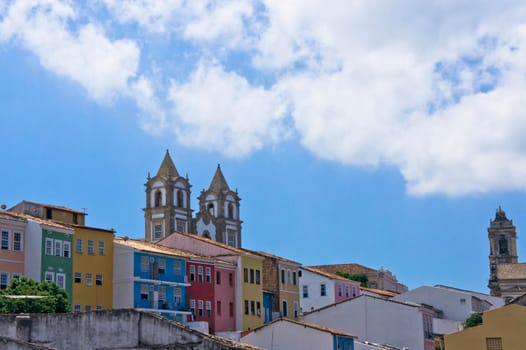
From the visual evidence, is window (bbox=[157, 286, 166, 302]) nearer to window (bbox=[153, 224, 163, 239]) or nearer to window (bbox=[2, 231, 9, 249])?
window (bbox=[2, 231, 9, 249])

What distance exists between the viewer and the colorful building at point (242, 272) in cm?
7331

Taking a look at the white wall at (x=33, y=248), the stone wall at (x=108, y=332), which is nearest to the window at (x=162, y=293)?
the white wall at (x=33, y=248)

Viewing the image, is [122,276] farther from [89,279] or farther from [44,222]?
[44,222]

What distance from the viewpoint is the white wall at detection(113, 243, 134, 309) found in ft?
208

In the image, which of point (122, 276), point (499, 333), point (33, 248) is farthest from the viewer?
point (122, 276)

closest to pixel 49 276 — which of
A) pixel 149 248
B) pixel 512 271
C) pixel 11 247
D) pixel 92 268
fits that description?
pixel 11 247

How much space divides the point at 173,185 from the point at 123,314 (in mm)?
98992

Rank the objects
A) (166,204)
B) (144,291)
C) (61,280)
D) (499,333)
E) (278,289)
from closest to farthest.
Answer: (499,333), (61,280), (144,291), (278,289), (166,204)

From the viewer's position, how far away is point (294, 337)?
5566 cm

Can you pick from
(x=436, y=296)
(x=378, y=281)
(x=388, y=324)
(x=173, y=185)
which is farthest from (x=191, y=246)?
(x=173, y=185)

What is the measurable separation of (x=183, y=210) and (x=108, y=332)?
3896 inches

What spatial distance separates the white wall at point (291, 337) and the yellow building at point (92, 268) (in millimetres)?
11633

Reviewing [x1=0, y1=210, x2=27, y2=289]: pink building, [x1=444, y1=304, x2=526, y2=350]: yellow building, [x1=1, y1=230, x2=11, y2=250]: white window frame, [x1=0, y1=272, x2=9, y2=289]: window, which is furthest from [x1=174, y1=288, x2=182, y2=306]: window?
[x1=444, y1=304, x2=526, y2=350]: yellow building

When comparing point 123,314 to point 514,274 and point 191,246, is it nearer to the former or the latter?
point 191,246
